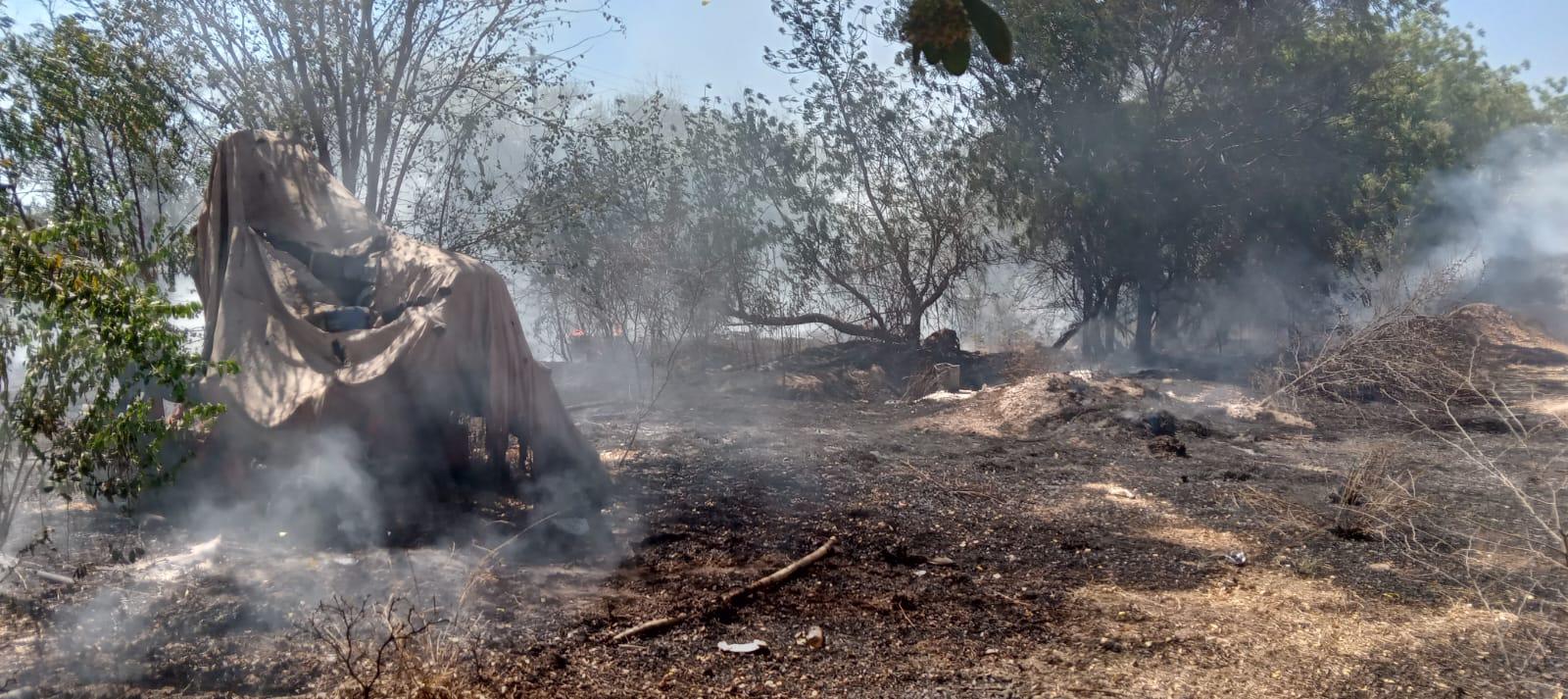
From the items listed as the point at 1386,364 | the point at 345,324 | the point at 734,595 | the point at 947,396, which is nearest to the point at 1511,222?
the point at 1386,364

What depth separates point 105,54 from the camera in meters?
6.33

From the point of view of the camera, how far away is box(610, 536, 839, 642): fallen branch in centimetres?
411

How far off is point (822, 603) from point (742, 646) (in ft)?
2.19

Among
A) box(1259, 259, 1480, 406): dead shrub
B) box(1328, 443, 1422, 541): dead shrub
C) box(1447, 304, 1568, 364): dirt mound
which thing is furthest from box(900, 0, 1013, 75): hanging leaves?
box(1447, 304, 1568, 364): dirt mound

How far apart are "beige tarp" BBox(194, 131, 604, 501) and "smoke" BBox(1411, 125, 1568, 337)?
69.7ft

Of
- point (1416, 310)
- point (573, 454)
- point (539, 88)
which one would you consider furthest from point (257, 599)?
point (1416, 310)

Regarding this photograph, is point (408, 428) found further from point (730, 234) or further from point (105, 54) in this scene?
point (730, 234)

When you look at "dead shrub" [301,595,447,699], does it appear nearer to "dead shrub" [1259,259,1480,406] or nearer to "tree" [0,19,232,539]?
"tree" [0,19,232,539]

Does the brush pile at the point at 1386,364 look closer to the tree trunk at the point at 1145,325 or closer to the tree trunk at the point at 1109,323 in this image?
the tree trunk at the point at 1145,325

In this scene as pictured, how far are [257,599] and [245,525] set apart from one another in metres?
0.97

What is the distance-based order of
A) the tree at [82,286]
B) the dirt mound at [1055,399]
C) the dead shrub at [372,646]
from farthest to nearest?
the dirt mound at [1055,399]
the tree at [82,286]
the dead shrub at [372,646]

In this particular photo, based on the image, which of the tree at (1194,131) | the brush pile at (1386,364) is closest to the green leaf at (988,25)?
the brush pile at (1386,364)

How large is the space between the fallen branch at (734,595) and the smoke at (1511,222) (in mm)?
20535

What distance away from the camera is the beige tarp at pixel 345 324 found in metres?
5.11
